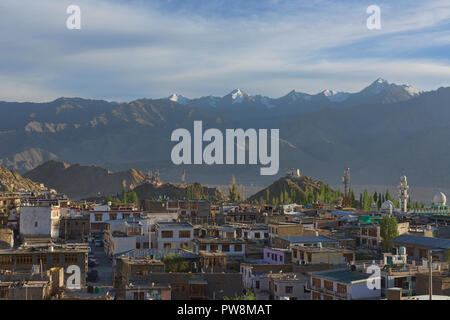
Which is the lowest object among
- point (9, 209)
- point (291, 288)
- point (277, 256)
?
point (291, 288)

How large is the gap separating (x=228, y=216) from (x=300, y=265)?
128 ft

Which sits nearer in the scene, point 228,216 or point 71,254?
point 71,254

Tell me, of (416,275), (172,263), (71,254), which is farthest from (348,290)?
(71,254)

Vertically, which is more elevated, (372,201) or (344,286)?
(372,201)

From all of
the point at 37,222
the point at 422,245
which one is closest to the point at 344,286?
the point at 422,245

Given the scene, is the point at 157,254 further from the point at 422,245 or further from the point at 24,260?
the point at 422,245

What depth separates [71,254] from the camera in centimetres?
3562

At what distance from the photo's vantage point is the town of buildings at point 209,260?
28688 mm

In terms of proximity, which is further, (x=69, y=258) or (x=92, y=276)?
(x=92, y=276)

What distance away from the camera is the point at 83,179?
18562 cm

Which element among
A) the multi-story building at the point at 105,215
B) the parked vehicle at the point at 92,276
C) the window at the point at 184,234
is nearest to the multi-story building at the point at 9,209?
the multi-story building at the point at 105,215

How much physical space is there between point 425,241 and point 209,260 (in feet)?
56.3

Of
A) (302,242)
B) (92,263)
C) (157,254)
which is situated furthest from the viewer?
(92,263)
